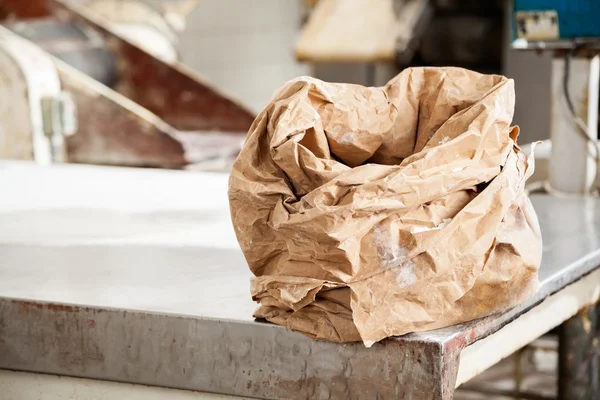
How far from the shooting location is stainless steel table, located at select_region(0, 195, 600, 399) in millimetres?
1453

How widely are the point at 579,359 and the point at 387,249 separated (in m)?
1.70

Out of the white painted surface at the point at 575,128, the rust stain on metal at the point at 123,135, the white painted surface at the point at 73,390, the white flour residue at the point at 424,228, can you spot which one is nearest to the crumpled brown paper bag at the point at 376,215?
the white flour residue at the point at 424,228

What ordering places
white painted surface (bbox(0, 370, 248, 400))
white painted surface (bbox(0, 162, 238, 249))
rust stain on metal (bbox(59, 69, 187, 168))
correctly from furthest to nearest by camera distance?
rust stain on metal (bbox(59, 69, 187, 168)), white painted surface (bbox(0, 162, 238, 249)), white painted surface (bbox(0, 370, 248, 400))

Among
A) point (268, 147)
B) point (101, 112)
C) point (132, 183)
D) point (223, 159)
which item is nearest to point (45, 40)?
point (101, 112)

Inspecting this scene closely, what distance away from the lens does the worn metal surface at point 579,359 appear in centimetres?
275

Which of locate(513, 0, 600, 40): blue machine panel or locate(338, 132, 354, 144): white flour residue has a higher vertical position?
locate(513, 0, 600, 40): blue machine panel

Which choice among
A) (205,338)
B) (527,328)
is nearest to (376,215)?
(205,338)

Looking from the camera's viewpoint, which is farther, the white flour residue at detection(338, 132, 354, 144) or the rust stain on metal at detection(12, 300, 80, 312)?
the rust stain on metal at detection(12, 300, 80, 312)

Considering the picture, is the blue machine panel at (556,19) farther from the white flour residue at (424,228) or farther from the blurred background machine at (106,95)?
the blurred background machine at (106,95)

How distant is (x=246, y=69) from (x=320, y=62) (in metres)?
1.18

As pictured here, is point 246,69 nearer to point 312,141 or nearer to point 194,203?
point 194,203

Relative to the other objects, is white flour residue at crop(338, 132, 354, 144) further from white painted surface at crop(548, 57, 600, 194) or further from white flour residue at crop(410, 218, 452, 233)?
white painted surface at crop(548, 57, 600, 194)

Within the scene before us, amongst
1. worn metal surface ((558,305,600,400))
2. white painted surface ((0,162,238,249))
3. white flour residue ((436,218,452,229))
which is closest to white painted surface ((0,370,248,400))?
white flour residue ((436,218,452,229))

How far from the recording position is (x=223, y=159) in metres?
5.57
